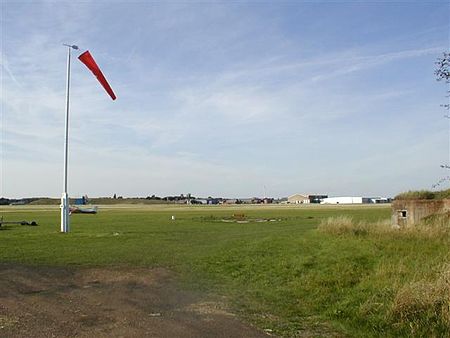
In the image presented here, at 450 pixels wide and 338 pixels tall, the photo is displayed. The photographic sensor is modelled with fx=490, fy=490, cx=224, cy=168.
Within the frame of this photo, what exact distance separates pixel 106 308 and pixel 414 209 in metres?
19.6

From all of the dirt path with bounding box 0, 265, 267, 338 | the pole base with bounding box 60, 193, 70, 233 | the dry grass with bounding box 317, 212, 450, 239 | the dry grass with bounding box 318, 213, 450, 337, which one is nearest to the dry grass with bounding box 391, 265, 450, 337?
the dry grass with bounding box 318, 213, 450, 337

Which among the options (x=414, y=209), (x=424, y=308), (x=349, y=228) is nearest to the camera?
(x=424, y=308)

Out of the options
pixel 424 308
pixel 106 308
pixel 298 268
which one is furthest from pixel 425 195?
pixel 106 308

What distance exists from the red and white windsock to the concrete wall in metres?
16.7

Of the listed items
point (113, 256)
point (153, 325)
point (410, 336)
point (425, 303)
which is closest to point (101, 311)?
point (153, 325)

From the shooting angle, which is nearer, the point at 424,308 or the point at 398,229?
the point at 424,308

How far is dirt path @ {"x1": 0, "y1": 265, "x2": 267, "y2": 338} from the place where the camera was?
704 centimetres

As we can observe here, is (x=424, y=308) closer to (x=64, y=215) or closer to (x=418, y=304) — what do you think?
(x=418, y=304)

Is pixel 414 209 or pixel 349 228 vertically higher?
pixel 414 209

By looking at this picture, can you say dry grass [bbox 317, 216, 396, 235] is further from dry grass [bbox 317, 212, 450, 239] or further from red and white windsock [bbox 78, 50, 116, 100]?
red and white windsock [bbox 78, 50, 116, 100]

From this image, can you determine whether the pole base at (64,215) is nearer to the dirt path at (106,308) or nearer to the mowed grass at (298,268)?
the mowed grass at (298,268)

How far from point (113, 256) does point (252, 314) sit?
28.2 ft

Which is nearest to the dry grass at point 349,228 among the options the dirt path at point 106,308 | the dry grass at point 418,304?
the dry grass at point 418,304

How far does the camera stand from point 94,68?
26.8 meters
